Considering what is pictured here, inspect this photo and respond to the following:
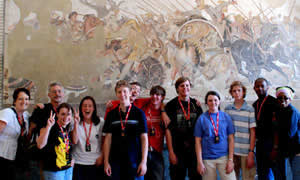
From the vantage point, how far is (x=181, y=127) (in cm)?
395

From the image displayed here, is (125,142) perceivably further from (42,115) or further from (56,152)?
(42,115)

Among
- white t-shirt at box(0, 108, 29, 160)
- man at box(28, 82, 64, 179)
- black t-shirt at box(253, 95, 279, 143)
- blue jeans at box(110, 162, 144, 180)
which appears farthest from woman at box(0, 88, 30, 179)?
black t-shirt at box(253, 95, 279, 143)

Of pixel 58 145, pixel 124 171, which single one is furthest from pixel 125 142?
pixel 58 145

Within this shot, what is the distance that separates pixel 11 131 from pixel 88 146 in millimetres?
1333

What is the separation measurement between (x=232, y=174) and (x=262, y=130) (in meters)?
0.99

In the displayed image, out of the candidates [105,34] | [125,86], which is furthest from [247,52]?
[125,86]

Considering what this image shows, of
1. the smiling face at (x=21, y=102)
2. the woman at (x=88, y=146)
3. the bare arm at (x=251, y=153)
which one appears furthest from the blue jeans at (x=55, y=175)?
the bare arm at (x=251, y=153)

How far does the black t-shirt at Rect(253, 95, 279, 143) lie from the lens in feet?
13.1

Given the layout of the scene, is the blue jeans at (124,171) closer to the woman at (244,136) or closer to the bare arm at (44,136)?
the bare arm at (44,136)

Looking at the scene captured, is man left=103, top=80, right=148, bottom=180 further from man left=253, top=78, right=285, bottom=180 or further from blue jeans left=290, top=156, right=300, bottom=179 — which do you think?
blue jeans left=290, top=156, right=300, bottom=179

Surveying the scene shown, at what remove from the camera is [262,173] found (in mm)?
4094

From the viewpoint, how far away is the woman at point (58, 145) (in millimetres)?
3357

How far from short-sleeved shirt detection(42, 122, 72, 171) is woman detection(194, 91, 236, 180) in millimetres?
2081

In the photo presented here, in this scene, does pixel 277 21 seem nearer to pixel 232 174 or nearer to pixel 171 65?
pixel 171 65
